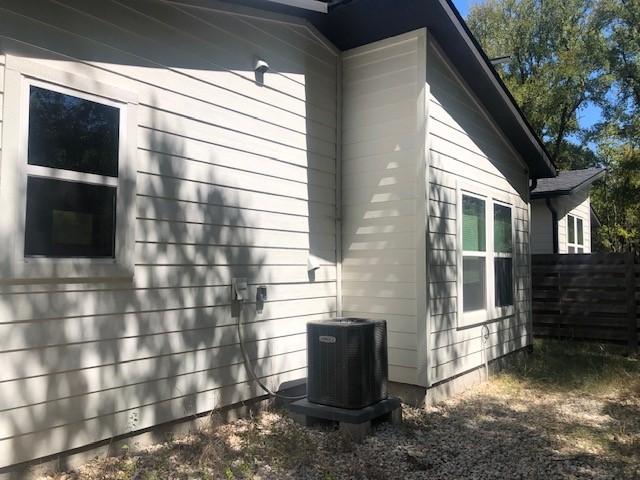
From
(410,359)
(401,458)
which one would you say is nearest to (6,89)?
(401,458)

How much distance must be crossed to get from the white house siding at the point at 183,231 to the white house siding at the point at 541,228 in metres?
7.76

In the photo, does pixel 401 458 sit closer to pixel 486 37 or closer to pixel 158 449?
pixel 158 449

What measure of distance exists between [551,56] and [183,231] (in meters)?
22.6

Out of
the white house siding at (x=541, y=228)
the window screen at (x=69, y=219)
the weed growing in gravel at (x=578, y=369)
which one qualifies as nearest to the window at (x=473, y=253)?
the weed growing in gravel at (x=578, y=369)

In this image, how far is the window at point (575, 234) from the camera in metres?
13.0

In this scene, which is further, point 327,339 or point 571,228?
point 571,228

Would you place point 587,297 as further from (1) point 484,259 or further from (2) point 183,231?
(2) point 183,231

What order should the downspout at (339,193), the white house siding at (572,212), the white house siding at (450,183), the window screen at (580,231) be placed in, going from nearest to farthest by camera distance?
the white house siding at (450,183) < the downspout at (339,193) < the white house siding at (572,212) < the window screen at (580,231)

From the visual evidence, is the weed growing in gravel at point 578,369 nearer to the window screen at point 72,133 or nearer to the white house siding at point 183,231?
the white house siding at point 183,231

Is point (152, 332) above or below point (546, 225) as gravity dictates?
below

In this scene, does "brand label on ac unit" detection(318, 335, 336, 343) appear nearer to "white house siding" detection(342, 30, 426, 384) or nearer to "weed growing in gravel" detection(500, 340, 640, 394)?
"white house siding" detection(342, 30, 426, 384)

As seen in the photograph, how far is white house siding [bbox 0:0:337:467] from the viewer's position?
3.27 metres

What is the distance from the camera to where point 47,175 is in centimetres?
330

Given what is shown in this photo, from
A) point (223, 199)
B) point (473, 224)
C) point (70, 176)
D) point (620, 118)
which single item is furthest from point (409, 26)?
point (620, 118)
